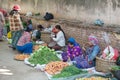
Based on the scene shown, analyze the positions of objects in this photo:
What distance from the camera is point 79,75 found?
281 inches

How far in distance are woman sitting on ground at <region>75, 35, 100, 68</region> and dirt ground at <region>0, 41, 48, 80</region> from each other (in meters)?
1.12

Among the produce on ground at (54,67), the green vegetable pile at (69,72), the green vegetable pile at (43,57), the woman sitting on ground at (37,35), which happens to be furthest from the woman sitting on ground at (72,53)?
the woman sitting on ground at (37,35)

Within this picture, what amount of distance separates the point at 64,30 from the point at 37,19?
2.44 m

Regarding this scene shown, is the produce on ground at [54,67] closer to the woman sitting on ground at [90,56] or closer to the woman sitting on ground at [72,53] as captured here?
the woman sitting on ground at [90,56]

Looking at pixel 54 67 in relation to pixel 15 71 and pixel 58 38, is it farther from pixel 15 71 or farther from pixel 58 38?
pixel 58 38

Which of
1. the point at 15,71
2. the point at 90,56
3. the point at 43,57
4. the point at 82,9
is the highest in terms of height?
the point at 82,9

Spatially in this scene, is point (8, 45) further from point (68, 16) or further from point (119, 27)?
point (119, 27)

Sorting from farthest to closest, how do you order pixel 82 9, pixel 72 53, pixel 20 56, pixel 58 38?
pixel 82 9 → pixel 58 38 → pixel 20 56 → pixel 72 53

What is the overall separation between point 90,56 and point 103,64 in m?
0.75

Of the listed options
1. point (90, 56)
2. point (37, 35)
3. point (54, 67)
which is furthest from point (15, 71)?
point (37, 35)

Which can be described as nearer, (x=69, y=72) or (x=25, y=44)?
(x=69, y=72)

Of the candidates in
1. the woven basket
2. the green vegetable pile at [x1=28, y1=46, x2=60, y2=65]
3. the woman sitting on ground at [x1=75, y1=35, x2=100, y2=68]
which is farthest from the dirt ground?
the woven basket

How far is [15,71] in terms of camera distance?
25.9 feet

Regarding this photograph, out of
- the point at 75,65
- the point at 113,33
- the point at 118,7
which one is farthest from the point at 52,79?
the point at 118,7
